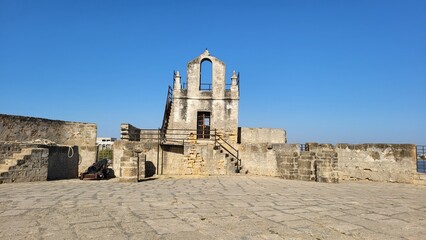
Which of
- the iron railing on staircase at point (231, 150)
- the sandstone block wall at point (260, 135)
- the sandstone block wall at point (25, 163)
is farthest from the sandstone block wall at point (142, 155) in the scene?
the sandstone block wall at point (260, 135)

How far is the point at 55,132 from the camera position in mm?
15203

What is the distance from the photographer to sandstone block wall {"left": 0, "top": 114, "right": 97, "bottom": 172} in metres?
13.2

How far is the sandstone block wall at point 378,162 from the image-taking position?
41.3 feet

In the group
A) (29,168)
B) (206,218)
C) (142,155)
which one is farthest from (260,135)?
(206,218)

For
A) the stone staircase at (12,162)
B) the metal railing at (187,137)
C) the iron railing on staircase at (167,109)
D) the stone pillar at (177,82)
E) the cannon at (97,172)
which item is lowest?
the cannon at (97,172)

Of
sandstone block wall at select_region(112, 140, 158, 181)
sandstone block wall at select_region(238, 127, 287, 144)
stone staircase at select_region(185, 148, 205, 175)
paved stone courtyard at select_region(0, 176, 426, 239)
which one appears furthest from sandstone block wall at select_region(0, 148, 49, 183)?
sandstone block wall at select_region(238, 127, 287, 144)

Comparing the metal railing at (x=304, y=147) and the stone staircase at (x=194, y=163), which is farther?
the stone staircase at (x=194, y=163)

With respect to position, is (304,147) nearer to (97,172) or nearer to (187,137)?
(187,137)

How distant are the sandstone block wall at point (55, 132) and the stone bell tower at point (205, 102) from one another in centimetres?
482

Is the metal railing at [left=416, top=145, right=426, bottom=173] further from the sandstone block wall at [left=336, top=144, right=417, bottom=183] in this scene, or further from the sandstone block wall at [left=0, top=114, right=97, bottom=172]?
the sandstone block wall at [left=0, top=114, right=97, bottom=172]

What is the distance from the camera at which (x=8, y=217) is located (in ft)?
16.1

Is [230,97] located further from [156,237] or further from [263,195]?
[156,237]

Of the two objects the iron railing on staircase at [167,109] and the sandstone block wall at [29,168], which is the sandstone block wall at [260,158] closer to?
the iron railing on staircase at [167,109]

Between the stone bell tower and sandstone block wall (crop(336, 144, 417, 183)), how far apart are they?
645cm
